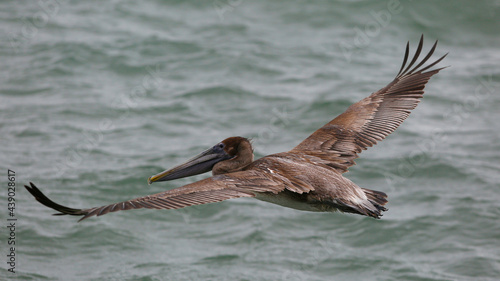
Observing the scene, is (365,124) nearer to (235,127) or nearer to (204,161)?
(204,161)

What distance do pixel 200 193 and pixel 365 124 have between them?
8.42ft

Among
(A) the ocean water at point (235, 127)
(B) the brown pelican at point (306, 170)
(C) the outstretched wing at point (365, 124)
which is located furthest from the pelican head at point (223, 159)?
(A) the ocean water at point (235, 127)

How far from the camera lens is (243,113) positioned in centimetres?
1138

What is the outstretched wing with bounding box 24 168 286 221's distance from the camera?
5.04 meters

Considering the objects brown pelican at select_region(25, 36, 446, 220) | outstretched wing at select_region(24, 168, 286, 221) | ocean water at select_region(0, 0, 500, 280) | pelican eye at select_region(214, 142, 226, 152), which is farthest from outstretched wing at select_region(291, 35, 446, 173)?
ocean water at select_region(0, 0, 500, 280)

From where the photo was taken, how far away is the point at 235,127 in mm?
10961

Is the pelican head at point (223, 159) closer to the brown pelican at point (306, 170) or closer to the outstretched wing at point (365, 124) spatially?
the brown pelican at point (306, 170)

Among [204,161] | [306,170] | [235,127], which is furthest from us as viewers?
[235,127]

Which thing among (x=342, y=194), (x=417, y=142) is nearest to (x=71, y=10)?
(x=417, y=142)

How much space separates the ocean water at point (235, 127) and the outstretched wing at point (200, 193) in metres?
2.21

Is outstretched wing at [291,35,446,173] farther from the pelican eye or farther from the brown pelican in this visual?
the pelican eye

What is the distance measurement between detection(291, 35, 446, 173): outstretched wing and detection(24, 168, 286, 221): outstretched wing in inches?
39.0

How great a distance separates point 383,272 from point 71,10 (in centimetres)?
938

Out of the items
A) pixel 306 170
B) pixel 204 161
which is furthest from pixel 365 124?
pixel 204 161
